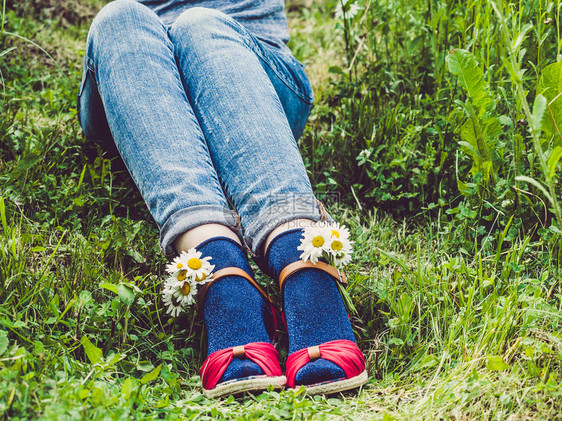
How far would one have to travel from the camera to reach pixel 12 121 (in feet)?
6.45

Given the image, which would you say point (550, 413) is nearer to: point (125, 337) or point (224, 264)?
point (224, 264)

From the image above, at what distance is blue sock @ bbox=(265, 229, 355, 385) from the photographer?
4.26ft

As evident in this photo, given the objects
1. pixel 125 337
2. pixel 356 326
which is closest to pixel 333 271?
pixel 356 326

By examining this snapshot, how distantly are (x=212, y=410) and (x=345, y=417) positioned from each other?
0.30 meters

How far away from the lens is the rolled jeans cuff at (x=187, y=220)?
1373 mm

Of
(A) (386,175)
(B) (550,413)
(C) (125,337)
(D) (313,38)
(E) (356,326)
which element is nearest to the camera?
(B) (550,413)

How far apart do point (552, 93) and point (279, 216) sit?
849 millimetres

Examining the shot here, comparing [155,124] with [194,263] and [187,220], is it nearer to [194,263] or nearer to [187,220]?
[187,220]

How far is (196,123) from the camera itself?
60.5 inches

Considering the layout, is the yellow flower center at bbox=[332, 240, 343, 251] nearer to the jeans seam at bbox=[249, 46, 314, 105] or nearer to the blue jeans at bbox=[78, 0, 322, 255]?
the blue jeans at bbox=[78, 0, 322, 255]

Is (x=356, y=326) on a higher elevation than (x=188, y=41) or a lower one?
lower

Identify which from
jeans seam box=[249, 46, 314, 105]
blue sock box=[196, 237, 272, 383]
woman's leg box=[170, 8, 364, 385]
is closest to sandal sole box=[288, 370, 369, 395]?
woman's leg box=[170, 8, 364, 385]

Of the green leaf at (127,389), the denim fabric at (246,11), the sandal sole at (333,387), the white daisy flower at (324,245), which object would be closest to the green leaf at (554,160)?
the white daisy flower at (324,245)

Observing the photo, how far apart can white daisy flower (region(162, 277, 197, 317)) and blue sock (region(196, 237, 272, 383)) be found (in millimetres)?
45
